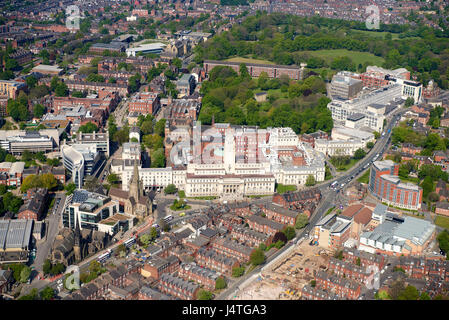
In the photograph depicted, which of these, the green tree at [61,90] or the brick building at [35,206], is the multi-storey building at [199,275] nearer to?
the brick building at [35,206]

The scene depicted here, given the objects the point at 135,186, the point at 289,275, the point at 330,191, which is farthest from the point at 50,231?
the point at 330,191

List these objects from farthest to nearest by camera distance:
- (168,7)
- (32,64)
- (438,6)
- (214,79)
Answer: (168,7) < (438,6) < (32,64) < (214,79)

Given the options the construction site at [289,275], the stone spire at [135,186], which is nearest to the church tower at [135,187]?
the stone spire at [135,186]

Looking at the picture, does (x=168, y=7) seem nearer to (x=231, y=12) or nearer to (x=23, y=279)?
(x=231, y=12)

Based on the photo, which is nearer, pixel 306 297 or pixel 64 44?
pixel 306 297

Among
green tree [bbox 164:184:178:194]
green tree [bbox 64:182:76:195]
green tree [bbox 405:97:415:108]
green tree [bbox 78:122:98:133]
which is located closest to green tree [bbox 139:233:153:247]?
green tree [bbox 164:184:178:194]

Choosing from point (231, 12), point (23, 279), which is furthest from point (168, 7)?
point (23, 279)

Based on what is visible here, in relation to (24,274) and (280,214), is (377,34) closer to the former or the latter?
(280,214)
